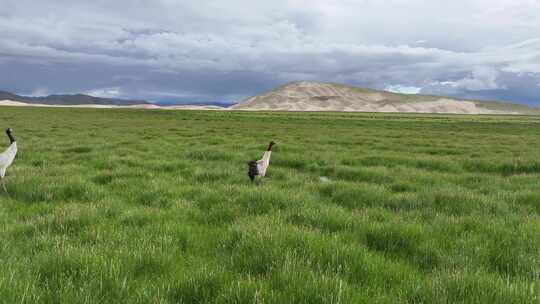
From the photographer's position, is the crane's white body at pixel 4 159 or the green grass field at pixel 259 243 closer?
the green grass field at pixel 259 243

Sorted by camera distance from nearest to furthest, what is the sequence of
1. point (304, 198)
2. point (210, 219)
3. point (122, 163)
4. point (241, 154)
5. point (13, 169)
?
point (210, 219) → point (304, 198) → point (13, 169) → point (122, 163) → point (241, 154)

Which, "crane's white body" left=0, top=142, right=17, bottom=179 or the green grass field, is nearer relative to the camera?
the green grass field

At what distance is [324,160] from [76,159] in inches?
455

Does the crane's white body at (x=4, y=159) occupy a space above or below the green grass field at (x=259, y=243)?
above

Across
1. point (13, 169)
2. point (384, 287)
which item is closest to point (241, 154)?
point (13, 169)

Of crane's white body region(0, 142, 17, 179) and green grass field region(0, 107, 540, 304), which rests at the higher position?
crane's white body region(0, 142, 17, 179)

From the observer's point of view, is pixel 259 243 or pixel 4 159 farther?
pixel 4 159

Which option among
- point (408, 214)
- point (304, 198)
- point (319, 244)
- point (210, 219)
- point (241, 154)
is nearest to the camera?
point (319, 244)

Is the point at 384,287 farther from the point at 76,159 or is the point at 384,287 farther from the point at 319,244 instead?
the point at 76,159

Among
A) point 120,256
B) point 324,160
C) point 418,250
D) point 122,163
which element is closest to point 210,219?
point 120,256

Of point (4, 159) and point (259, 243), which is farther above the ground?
point (4, 159)

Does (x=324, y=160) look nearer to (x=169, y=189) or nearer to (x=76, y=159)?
(x=169, y=189)

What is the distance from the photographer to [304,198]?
918 cm

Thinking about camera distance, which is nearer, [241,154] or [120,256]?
[120,256]
